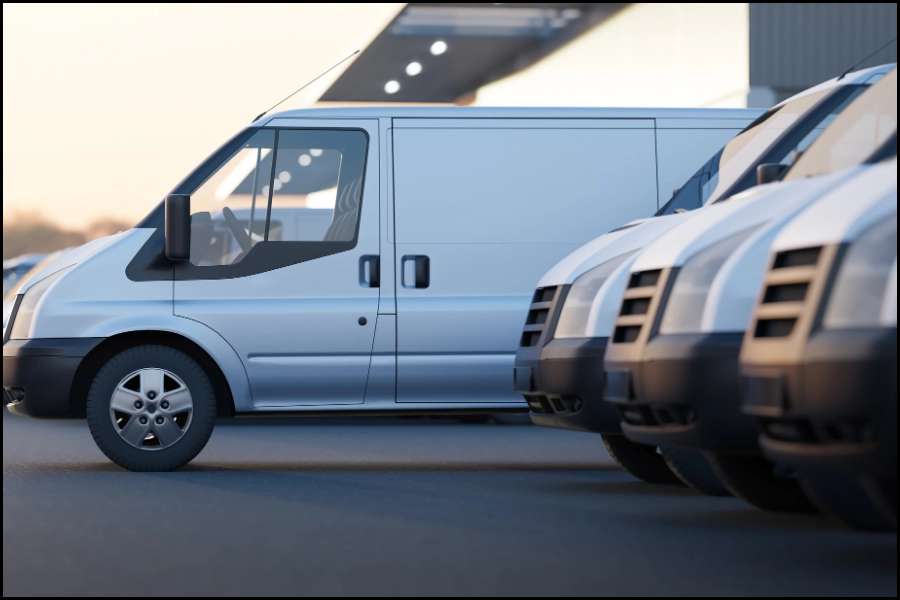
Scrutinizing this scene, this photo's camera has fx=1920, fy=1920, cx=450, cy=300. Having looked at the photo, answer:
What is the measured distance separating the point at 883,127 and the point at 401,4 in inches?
841

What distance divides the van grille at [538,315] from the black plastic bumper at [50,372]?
281 cm

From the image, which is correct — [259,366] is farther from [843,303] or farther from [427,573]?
[843,303]

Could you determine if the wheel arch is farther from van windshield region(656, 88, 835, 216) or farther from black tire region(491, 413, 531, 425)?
black tire region(491, 413, 531, 425)

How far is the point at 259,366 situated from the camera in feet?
38.9

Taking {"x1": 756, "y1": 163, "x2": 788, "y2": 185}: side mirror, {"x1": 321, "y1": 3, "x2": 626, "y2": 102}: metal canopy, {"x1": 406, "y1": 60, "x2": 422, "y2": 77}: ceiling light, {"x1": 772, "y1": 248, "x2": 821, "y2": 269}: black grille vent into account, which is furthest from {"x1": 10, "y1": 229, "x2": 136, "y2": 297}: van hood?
{"x1": 406, "y1": 60, "x2": 422, "y2": 77}: ceiling light

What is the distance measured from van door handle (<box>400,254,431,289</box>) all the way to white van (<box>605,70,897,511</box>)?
360cm

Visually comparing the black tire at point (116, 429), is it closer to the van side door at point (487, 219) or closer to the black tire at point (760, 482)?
the van side door at point (487, 219)

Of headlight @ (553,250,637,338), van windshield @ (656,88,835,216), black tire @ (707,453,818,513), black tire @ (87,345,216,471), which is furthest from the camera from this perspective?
black tire @ (87,345,216,471)

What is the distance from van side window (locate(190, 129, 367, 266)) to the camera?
11.9 m

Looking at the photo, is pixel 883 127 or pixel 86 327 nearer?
pixel 883 127

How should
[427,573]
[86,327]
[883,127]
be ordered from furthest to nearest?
1. [86,327]
2. [883,127]
3. [427,573]

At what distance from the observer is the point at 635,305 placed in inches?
331

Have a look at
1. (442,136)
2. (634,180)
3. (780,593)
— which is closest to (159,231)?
(442,136)

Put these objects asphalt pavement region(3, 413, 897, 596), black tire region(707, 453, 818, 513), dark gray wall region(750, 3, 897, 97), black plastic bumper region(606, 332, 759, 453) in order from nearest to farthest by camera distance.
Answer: asphalt pavement region(3, 413, 897, 596)
black plastic bumper region(606, 332, 759, 453)
black tire region(707, 453, 818, 513)
dark gray wall region(750, 3, 897, 97)
